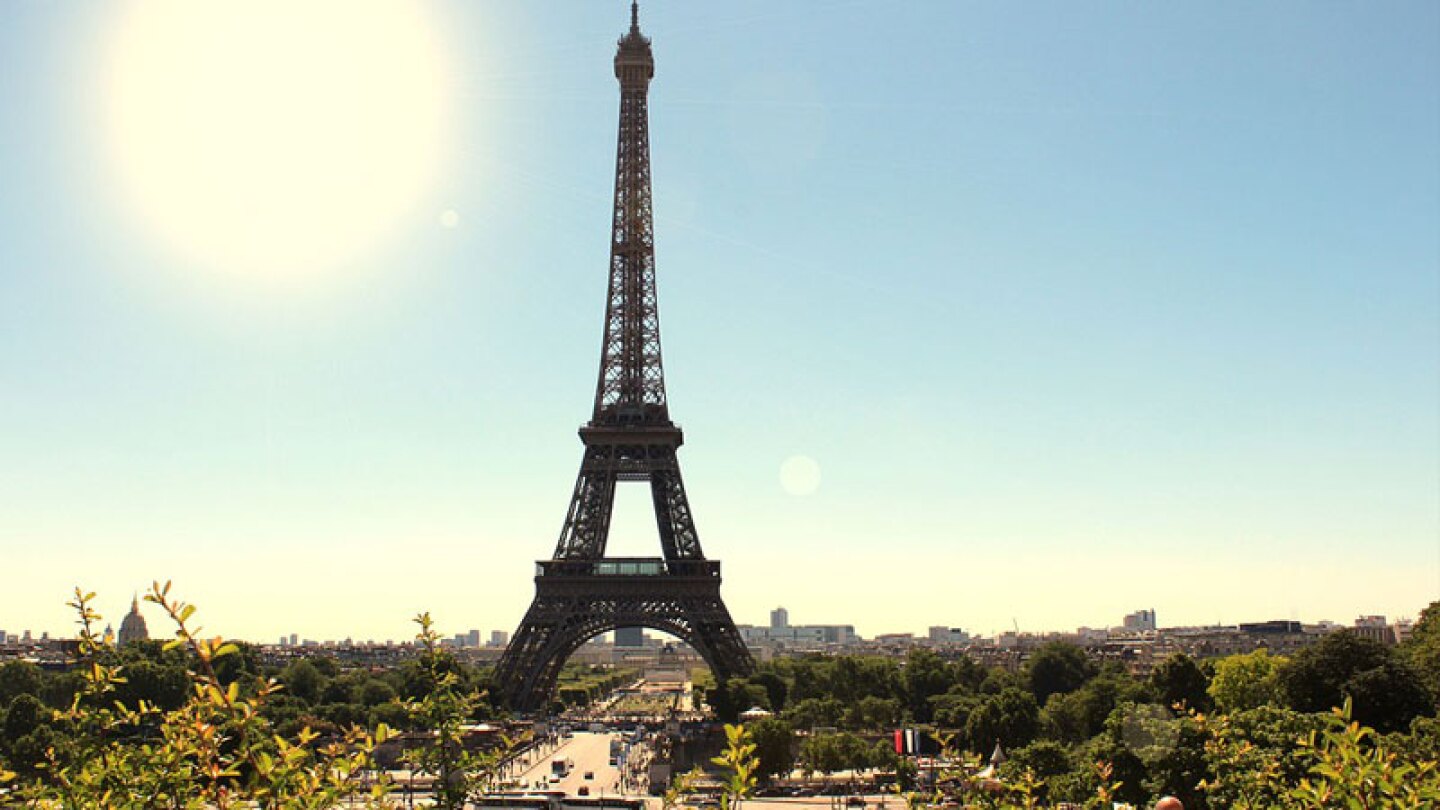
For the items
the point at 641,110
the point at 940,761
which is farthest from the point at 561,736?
the point at 641,110

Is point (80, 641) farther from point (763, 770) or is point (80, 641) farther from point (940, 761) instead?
point (940, 761)

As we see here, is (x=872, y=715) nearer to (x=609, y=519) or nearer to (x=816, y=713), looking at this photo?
(x=816, y=713)

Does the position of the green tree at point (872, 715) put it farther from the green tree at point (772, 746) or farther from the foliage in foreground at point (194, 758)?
the foliage in foreground at point (194, 758)

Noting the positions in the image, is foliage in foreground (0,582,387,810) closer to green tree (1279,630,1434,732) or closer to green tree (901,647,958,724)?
green tree (1279,630,1434,732)

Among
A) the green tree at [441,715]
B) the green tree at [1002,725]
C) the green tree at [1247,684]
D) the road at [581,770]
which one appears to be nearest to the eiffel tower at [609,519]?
the road at [581,770]

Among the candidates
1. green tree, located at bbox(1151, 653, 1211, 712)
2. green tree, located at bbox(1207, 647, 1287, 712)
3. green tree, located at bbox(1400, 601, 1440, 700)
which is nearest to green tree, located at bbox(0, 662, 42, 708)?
green tree, located at bbox(1151, 653, 1211, 712)

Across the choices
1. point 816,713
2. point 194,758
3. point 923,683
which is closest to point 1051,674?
point 923,683
